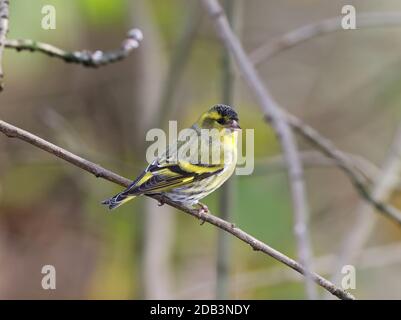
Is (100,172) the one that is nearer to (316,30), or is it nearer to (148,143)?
(316,30)

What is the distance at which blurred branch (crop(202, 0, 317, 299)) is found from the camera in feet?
8.66

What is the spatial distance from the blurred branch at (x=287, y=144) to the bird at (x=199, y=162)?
588 millimetres

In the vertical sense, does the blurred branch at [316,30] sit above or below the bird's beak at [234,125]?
above

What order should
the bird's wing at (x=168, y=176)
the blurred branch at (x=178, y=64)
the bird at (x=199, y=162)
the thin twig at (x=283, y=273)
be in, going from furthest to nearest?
1. the thin twig at (x=283, y=273)
2. the blurred branch at (x=178, y=64)
3. the bird at (x=199, y=162)
4. the bird's wing at (x=168, y=176)

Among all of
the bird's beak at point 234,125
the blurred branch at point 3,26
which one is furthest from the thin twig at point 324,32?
A: the blurred branch at point 3,26

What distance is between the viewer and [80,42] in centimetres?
689

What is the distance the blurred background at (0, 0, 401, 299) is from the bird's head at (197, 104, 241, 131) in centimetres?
90

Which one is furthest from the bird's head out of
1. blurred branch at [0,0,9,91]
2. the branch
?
blurred branch at [0,0,9,91]

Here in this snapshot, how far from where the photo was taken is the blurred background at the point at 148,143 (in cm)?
561

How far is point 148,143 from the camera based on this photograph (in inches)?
214

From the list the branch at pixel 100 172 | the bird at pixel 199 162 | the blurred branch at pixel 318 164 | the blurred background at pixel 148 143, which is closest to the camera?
the branch at pixel 100 172

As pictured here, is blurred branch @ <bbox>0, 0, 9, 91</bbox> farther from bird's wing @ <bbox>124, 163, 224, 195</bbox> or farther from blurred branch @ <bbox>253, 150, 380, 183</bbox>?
blurred branch @ <bbox>253, 150, 380, 183</bbox>

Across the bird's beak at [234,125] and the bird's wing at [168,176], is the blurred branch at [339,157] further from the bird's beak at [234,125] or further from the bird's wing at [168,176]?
the bird's wing at [168,176]

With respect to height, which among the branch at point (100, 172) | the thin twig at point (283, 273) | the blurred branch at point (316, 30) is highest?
the blurred branch at point (316, 30)
